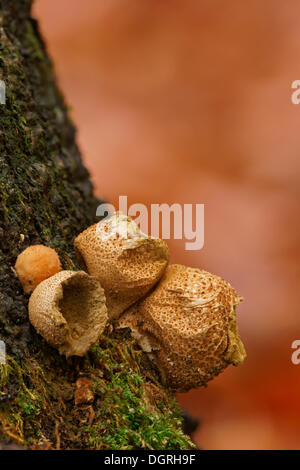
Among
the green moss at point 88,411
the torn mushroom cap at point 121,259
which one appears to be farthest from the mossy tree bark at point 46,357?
the torn mushroom cap at point 121,259

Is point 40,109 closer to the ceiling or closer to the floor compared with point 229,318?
closer to the ceiling

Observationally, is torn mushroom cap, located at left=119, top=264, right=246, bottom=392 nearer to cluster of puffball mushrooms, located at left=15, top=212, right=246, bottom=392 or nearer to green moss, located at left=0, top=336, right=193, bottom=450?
cluster of puffball mushrooms, located at left=15, top=212, right=246, bottom=392

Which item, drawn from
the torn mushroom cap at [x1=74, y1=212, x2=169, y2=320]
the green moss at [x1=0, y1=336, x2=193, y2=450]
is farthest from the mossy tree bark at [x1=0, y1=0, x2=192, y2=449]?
the torn mushroom cap at [x1=74, y1=212, x2=169, y2=320]

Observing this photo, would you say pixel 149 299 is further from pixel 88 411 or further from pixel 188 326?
pixel 88 411

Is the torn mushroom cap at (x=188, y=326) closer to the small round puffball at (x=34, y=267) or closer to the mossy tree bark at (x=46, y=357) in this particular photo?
the mossy tree bark at (x=46, y=357)

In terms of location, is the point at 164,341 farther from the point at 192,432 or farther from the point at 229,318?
the point at 192,432

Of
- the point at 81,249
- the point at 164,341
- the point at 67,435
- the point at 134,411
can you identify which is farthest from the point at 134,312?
the point at 67,435
